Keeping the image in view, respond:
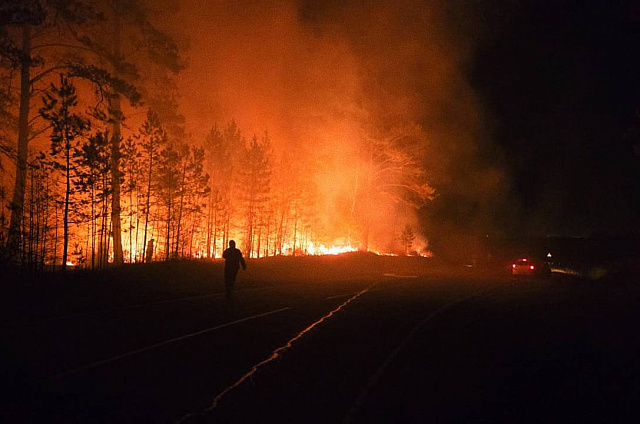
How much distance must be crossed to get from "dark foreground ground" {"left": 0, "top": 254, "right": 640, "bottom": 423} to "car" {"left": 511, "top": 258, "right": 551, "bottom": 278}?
16471mm

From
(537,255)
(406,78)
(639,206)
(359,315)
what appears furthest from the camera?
(639,206)

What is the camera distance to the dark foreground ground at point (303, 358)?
6527 mm

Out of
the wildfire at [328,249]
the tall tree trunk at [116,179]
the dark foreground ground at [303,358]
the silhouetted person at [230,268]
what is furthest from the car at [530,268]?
the tall tree trunk at [116,179]

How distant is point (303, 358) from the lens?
9203mm

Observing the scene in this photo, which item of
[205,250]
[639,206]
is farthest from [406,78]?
[639,206]

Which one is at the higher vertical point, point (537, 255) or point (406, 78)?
point (406, 78)

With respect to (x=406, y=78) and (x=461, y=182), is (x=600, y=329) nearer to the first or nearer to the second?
(x=406, y=78)

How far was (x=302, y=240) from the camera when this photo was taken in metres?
48.9

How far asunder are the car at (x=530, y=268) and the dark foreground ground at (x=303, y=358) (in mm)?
16471

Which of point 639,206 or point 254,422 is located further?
point 639,206

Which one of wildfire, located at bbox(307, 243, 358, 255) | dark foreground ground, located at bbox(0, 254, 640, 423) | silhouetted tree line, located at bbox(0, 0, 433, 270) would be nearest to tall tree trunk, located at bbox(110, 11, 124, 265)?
silhouetted tree line, located at bbox(0, 0, 433, 270)

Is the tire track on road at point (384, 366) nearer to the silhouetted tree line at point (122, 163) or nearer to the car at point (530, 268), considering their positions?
the silhouetted tree line at point (122, 163)

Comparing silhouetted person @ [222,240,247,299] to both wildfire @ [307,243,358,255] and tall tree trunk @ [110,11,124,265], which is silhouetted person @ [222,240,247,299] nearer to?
tall tree trunk @ [110,11,124,265]

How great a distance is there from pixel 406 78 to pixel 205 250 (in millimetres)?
21973
